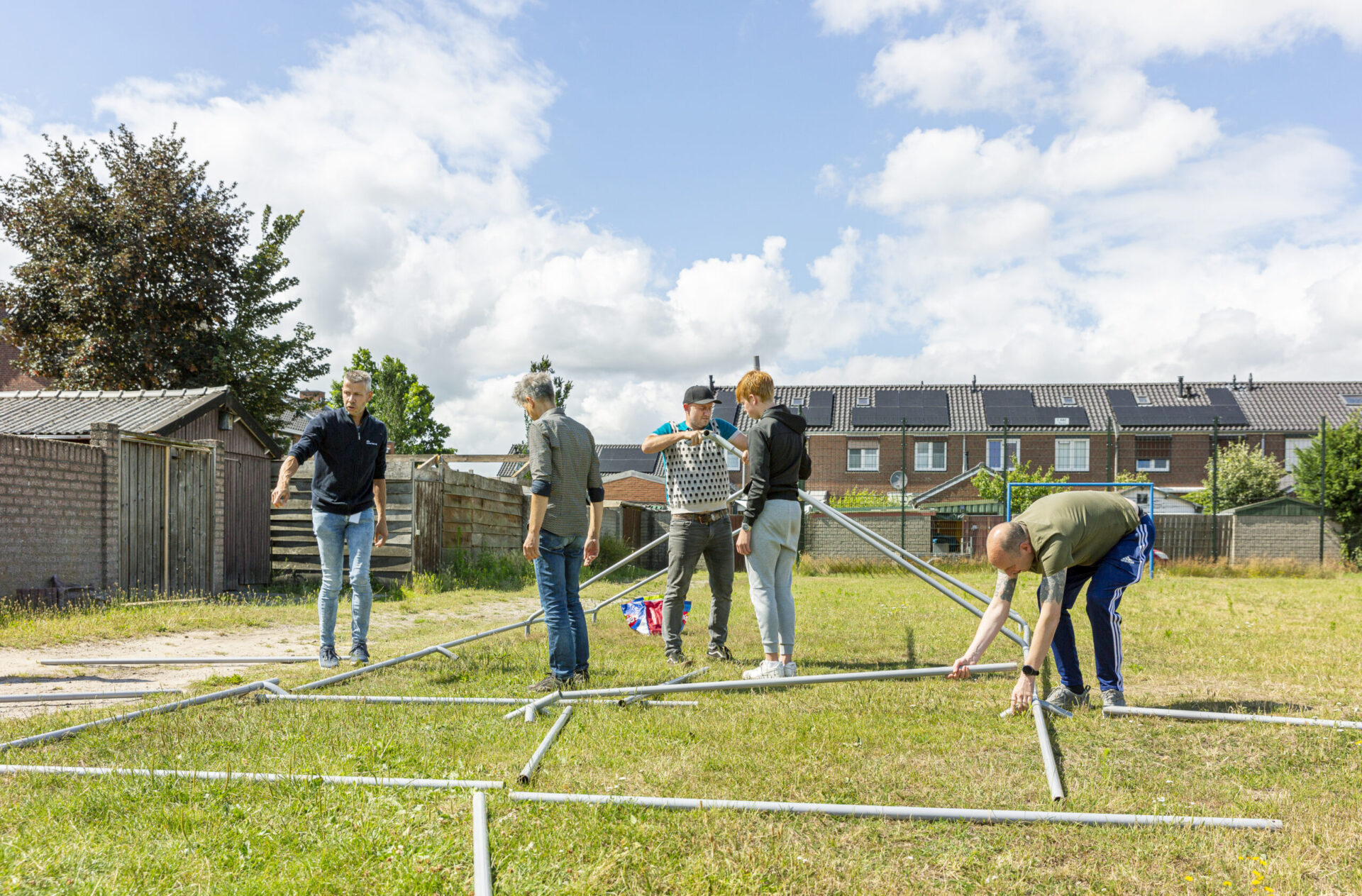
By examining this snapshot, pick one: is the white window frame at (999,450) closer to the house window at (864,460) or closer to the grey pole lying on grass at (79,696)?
the house window at (864,460)

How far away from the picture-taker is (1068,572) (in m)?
4.57

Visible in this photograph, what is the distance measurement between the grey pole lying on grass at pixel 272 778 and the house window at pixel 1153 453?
129ft

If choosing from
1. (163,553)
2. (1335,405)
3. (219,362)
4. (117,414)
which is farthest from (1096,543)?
(1335,405)

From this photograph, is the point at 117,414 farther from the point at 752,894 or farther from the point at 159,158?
the point at 752,894

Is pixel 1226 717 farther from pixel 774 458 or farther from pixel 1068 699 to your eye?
pixel 774 458

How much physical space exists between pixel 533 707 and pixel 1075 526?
2622 mm

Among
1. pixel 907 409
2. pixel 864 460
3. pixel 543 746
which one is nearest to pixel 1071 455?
pixel 907 409

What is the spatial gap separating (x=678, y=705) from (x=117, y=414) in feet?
39.8

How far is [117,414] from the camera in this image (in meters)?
13.1

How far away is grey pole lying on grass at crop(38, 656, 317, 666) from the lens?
6199 mm

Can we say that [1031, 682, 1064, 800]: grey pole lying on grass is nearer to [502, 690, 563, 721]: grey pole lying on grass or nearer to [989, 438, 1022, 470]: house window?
[502, 690, 563, 721]: grey pole lying on grass

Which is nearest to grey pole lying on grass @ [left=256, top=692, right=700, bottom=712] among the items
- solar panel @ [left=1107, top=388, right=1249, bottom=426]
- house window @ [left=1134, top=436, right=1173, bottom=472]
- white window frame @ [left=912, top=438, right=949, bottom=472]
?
white window frame @ [left=912, top=438, right=949, bottom=472]

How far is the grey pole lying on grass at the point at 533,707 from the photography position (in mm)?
4004

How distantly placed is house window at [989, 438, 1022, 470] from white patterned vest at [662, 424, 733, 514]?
102 feet
